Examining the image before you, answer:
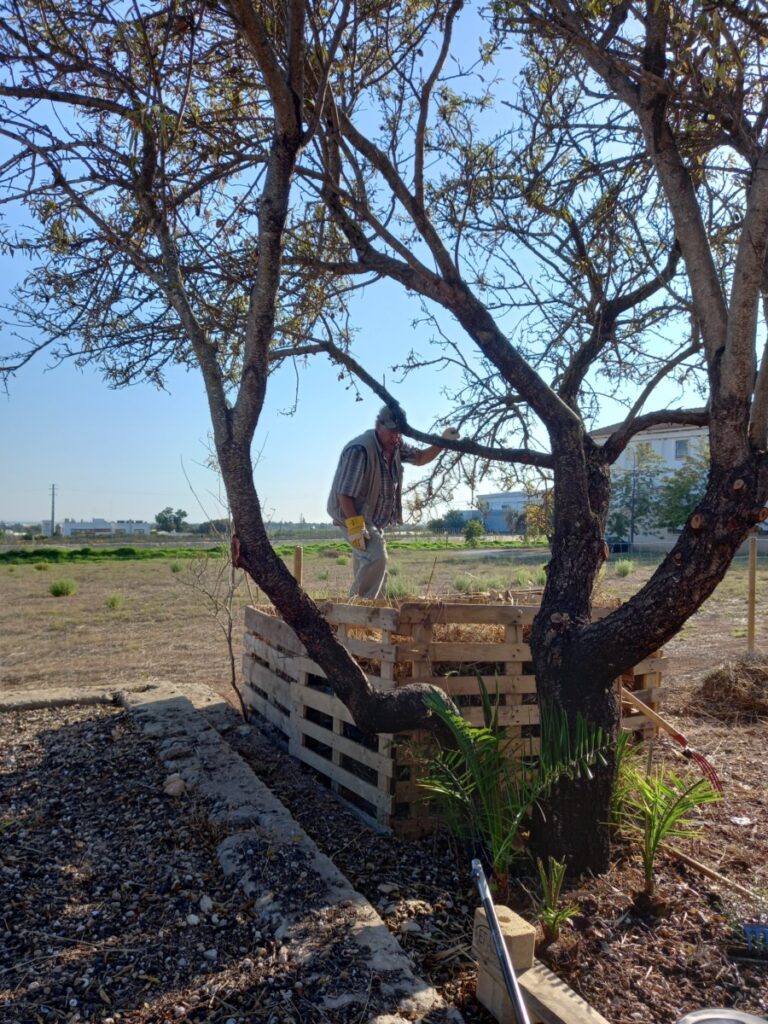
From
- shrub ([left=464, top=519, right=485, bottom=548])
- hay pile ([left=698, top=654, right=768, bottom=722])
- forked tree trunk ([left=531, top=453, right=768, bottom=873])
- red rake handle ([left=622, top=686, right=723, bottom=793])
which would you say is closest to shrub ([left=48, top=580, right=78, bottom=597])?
shrub ([left=464, top=519, right=485, bottom=548])

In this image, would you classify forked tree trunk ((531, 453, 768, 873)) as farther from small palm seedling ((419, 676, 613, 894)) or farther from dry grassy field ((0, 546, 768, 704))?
dry grassy field ((0, 546, 768, 704))

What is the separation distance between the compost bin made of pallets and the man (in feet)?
3.23

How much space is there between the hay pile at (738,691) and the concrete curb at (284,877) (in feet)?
13.6

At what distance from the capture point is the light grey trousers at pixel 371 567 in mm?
5750

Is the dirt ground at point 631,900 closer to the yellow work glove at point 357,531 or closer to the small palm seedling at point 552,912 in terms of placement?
the small palm seedling at point 552,912

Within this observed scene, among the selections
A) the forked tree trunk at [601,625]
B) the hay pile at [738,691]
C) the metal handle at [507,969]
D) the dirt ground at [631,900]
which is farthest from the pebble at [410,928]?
the hay pile at [738,691]

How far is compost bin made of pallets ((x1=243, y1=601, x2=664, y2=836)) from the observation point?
3.90 m

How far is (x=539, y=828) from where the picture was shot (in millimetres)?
3449

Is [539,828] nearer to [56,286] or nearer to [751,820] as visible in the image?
[751,820]

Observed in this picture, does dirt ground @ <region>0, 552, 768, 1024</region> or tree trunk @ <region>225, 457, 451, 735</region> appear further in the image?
tree trunk @ <region>225, 457, 451, 735</region>

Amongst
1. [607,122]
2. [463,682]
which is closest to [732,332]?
[463,682]

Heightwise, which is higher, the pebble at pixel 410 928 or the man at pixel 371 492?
the man at pixel 371 492

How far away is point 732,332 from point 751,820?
2.57 meters

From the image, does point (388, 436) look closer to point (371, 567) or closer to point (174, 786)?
point (371, 567)
